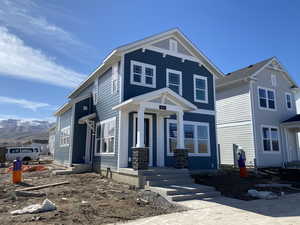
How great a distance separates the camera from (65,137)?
17484 millimetres

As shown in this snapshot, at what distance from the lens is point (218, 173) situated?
13258mm

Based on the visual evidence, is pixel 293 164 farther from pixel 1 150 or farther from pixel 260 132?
pixel 1 150

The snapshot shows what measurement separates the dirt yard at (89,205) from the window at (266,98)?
43.6ft

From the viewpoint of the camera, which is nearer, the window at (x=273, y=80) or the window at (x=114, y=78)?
the window at (x=114, y=78)

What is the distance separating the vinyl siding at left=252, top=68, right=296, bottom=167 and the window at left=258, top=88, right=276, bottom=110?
33 cm

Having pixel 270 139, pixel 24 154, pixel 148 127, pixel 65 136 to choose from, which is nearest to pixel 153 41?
pixel 148 127

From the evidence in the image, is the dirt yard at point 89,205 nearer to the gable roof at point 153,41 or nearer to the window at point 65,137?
the gable roof at point 153,41

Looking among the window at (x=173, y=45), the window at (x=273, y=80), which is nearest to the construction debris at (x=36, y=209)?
the window at (x=173, y=45)

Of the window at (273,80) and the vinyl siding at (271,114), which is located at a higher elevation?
the window at (273,80)

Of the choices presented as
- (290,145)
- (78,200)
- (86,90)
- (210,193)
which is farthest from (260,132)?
(78,200)

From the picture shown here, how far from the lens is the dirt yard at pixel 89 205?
18.2ft

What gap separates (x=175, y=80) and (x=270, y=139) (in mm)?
9594

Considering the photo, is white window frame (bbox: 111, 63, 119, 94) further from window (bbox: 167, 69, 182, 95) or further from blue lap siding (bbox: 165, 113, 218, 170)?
blue lap siding (bbox: 165, 113, 218, 170)

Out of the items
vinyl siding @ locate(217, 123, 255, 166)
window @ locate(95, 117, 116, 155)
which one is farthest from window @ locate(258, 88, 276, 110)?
window @ locate(95, 117, 116, 155)
